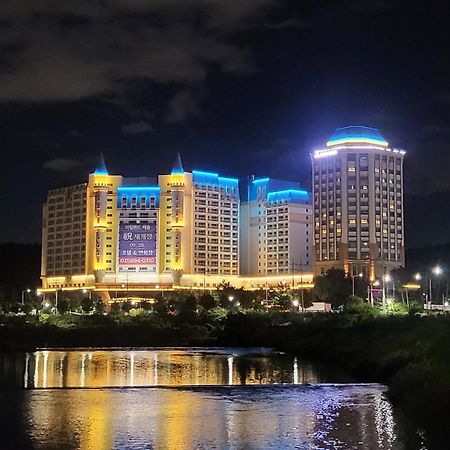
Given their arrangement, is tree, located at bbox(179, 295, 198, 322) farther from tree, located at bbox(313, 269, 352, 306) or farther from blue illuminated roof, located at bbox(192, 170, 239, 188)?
blue illuminated roof, located at bbox(192, 170, 239, 188)

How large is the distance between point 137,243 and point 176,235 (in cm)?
946

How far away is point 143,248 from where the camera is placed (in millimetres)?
184875

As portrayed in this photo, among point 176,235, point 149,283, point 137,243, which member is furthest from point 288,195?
point 149,283

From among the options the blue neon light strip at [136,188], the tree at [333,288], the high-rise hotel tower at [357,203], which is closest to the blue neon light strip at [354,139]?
the high-rise hotel tower at [357,203]

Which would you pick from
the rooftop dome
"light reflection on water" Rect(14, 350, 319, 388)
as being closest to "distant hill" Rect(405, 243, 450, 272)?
the rooftop dome

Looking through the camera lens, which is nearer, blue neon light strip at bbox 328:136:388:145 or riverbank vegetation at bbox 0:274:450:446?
riverbank vegetation at bbox 0:274:450:446

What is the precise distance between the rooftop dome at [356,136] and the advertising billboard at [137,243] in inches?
1841

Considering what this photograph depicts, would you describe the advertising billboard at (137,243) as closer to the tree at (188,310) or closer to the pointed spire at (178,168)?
the pointed spire at (178,168)

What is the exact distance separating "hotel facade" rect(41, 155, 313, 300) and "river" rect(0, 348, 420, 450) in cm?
11947

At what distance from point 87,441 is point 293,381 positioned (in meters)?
23.2

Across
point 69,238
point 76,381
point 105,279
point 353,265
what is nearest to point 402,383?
point 76,381

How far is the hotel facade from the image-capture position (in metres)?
183

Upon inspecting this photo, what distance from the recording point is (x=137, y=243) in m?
186

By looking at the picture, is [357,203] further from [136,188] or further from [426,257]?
[136,188]
